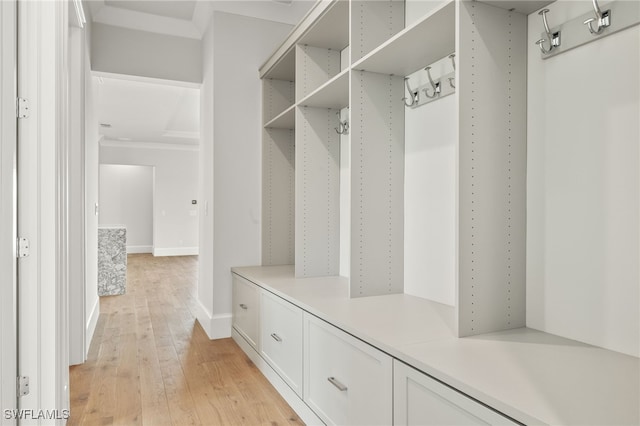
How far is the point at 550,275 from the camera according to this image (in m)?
1.50

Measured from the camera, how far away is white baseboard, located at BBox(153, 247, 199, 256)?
33.7 ft

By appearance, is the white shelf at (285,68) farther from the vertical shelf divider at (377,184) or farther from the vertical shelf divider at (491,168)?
the vertical shelf divider at (491,168)

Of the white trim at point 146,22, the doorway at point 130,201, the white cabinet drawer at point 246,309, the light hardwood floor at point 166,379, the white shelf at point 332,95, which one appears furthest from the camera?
the doorway at point 130,201

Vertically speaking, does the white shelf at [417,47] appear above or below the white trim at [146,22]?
below

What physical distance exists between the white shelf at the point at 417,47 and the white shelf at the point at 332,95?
21cm

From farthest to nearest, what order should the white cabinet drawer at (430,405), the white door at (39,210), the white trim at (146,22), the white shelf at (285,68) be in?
1. the white trim at (146,22)
2. the white shelf at (285,68)
3. the white door at (39,210)
4. the white cabinet drawer at (430,405)

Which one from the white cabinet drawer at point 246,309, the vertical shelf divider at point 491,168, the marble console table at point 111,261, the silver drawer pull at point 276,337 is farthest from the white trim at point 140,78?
the vertical shelf divider at point 491,168

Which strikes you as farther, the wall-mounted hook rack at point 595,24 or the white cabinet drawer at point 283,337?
the white cabinet drawer at point 283,337

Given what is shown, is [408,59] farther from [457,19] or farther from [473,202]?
A: [473,202]

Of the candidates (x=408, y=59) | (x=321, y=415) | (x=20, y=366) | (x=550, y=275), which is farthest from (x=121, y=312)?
(x=550, y=275)

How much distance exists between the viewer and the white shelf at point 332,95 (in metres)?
2.33

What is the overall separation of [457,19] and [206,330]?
3.01m

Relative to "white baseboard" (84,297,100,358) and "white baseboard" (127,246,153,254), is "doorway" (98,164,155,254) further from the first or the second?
"white baseboard" (84,297,100,358)

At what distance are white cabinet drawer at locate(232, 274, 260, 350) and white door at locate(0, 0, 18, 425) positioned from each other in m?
1.34
